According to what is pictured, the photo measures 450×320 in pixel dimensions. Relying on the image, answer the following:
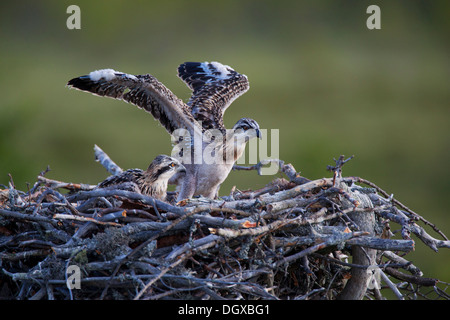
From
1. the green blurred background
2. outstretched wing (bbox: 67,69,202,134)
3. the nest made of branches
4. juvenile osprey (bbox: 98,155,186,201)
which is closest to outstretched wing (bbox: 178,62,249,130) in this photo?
outstretched wing (bbox: 67,69,202,134)

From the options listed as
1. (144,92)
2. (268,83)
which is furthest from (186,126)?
(268,83)

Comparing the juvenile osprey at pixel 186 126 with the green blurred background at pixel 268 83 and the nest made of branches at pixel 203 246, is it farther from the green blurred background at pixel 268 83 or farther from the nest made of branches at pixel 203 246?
the green blurred background at pixel 268 83

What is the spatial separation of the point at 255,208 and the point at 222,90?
104 inches

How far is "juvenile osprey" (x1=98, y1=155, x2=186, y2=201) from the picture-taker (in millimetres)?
5602

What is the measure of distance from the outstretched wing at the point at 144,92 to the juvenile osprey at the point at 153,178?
17.2 inches

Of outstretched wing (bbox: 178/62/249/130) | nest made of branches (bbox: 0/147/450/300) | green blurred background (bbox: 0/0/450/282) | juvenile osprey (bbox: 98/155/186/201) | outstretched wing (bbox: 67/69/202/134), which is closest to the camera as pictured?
nest made of branches (bbox: 0/147/450/300)

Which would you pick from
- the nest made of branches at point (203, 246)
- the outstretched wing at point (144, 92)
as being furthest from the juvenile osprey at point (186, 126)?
the nest made of branches at point (203, 246)

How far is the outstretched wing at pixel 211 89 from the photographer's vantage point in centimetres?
661

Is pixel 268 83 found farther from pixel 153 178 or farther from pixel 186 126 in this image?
pixel 153 178

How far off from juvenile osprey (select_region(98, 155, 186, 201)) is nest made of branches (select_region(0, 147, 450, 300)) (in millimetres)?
563

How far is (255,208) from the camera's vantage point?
14.9 ft

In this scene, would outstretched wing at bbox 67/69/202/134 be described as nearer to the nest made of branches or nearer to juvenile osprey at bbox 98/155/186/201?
juvenile osprey at bbox 98/155/186/201

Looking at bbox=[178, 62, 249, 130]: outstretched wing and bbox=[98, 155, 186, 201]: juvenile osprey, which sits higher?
bbox=[178, 62, 249, 130]: outstretched wing

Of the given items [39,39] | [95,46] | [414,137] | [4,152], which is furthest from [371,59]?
[4,152]
